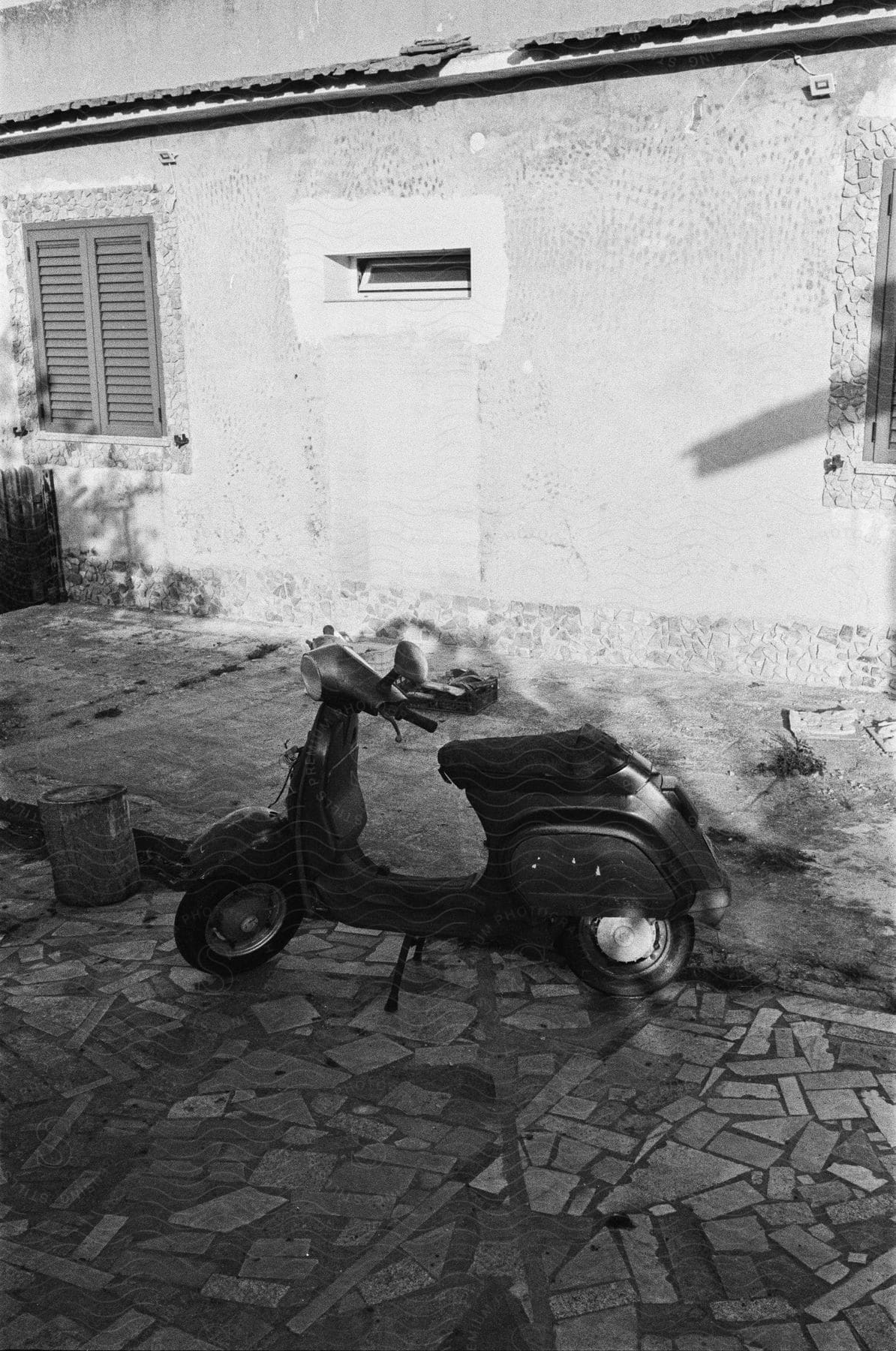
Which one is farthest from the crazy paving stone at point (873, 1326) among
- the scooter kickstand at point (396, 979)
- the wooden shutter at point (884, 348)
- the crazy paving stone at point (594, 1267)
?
the wooden shutter at point (884, 348)

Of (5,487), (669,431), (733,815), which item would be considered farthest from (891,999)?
(5,487)

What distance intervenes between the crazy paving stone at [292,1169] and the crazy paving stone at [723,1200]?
3.37ft

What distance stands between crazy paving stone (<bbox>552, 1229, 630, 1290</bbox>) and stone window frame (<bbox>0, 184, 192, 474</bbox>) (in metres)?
8.18

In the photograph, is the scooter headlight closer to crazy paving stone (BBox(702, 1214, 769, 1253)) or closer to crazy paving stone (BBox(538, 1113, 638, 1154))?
crazy paving stone (BBox(538, 1113, 638, 1154))

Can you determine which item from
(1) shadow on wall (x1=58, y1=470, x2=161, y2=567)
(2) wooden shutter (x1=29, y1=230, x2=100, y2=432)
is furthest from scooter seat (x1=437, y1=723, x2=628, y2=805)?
(2) wooden shutter (x1=29, y1=230, x2=100, y2=432)

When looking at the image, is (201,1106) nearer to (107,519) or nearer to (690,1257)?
(690,1257)

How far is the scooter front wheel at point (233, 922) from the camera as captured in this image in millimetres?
4719

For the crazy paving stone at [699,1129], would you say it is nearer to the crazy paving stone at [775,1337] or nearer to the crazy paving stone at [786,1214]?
the crazy paving stone at [786,1214]

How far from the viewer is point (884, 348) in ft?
25.0

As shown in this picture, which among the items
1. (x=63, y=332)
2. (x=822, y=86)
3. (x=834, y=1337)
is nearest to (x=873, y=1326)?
(x=834, y=1337)

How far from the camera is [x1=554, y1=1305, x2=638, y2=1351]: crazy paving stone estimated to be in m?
3.07

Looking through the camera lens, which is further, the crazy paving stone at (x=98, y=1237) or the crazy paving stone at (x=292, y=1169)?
the crazy paving stone at (x=292, y=1169)

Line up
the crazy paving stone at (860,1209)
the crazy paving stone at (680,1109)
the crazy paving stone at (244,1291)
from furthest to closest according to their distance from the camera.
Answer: the crazy paving stone at (680,1109)
the crazy paving stone at (860,1209)
the crazy paving stone at (244,1291)

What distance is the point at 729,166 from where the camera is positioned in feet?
25.7
